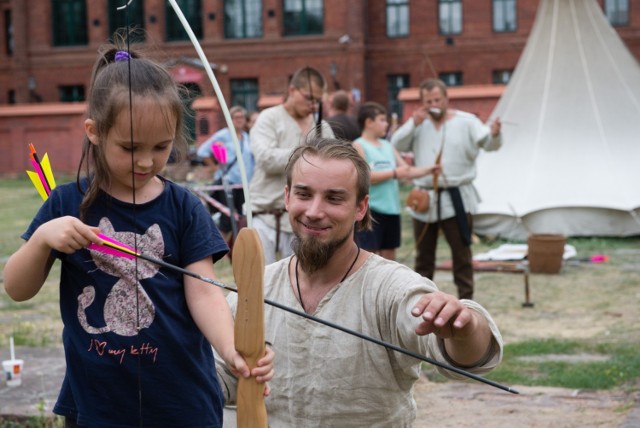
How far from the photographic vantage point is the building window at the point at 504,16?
122ft

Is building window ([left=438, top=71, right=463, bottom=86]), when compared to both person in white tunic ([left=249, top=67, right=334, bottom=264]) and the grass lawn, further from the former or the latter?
person in white tunic ([left=249, top=67, right=334, bottom=264])

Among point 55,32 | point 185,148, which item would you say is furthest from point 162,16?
point 185,148

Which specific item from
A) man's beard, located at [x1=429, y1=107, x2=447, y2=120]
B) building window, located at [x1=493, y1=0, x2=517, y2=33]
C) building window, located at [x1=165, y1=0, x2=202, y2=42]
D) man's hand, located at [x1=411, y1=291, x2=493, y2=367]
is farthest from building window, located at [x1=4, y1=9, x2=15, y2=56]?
man's hand, located at [x1=411, y1=291, x2=493, y2=367]

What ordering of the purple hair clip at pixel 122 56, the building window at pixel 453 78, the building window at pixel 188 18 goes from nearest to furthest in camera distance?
the purple hair clip at pixel 122 56 → the building window at pixel 453 78 → the building window at pixel 188 18

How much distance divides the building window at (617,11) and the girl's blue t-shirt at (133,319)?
119 feet

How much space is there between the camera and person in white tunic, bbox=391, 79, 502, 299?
7.95 m

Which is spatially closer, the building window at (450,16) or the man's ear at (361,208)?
the man's ear at (361,208)

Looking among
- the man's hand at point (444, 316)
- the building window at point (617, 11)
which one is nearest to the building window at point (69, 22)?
the building window at point (617, 11)

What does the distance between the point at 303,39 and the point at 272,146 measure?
103 feet

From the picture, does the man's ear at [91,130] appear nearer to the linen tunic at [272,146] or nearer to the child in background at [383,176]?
the linen tunic at [272,146]

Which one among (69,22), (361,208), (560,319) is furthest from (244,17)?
(361,208)

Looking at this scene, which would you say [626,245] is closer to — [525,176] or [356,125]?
[525,176]

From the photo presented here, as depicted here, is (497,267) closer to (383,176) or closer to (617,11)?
(383,176)

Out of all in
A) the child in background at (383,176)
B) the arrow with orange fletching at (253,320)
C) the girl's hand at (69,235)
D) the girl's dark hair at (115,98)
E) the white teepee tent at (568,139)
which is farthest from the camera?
the white teepee tent at (568,139)
